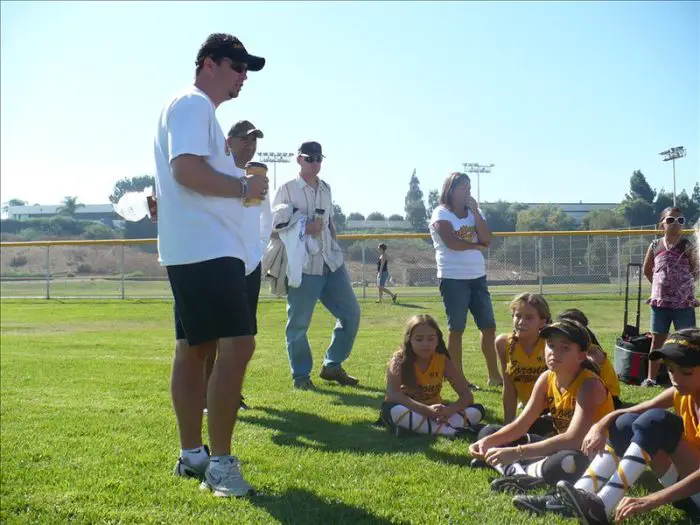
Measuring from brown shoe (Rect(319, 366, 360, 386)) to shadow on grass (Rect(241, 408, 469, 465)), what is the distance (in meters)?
1.43

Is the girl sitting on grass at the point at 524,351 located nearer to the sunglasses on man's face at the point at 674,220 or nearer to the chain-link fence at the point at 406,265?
the sunglasses on man's face at the point at 674,220

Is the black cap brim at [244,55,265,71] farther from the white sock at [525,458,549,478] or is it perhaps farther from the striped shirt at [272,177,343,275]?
the striped shirt at [272,177,343,275]

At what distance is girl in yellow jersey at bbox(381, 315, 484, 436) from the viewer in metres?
4.85

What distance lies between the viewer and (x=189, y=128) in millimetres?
3504

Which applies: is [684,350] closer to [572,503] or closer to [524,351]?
[572,503]

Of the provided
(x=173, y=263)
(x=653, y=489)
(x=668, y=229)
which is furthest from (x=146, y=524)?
(x=668, y=229)

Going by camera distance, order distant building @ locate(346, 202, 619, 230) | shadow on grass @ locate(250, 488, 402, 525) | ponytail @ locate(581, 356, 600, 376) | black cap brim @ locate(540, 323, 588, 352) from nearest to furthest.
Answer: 1. shadow on grass @ locate(250, 488, 402, 525)
2. black cap brim @ locate(540, 323, 588, 352)
3. ponytail @ locate(581, 356, 600, 376)
4. distant building @ locate(346, 202, 619, 230)

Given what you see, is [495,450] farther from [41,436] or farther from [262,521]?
[41,436]

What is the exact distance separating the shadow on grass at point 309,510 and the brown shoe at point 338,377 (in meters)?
3.51

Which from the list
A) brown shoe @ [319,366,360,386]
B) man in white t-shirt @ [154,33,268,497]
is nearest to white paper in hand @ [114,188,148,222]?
man in white t-shirt @ [154,33,268,497]

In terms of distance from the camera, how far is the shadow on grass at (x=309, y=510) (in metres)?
3.14

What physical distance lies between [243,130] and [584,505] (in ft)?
11.3

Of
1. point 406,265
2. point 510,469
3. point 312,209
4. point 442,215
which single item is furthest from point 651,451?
point 406,265

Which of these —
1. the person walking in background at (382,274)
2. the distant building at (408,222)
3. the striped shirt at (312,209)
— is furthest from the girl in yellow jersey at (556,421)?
the distant building at (408,222)
